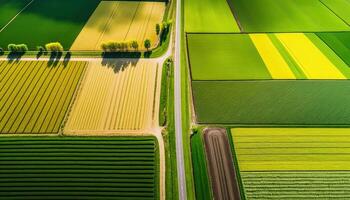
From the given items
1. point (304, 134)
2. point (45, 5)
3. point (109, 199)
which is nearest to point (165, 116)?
point (109, 199)

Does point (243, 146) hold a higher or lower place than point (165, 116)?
lower

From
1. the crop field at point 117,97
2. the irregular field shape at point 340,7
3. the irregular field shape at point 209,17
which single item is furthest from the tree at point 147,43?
the irregular field shape at point 340,7

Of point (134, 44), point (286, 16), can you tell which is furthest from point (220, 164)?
point (286, 16)

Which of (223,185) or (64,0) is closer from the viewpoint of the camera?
(223,185)

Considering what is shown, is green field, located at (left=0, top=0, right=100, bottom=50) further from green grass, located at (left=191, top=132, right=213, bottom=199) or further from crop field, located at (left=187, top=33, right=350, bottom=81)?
green grass, located at (left=191, top=132, right=213, bottom=199)

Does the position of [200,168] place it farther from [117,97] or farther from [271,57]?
[271,57]

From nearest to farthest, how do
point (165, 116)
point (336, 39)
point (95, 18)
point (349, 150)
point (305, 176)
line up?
point (305, 176), point (349, 150), point (165, 116), point (336, 39), point (95, 18)

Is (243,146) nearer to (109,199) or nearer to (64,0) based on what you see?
(109,199)
